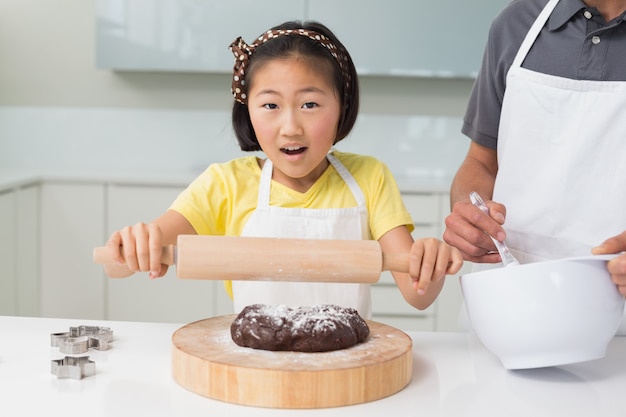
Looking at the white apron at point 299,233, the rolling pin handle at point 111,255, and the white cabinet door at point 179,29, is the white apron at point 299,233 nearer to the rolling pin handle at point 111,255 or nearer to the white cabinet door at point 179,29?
the rolling pin handle at point 111,255

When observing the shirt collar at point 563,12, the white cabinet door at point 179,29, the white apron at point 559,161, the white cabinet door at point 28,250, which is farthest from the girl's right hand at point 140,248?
the white cabinet door at point 179,29

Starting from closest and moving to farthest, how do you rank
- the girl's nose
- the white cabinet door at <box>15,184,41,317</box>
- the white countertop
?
the white countertop < the girl's nose < the white cabinet door at <box>15,184,41,317</box>

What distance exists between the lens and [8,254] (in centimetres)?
318

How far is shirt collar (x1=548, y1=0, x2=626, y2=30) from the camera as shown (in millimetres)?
1515

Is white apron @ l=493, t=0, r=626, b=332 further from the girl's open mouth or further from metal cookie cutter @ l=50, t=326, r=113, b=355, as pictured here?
metal cookie cutter @ l=50, t=326, r=113, b=355

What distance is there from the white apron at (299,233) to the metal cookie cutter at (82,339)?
1.13 ft

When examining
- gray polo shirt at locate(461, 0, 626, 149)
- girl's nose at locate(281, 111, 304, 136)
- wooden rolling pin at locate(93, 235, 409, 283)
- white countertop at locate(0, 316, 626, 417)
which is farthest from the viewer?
gray polo shirt at locate(461, 0, 626, 149)

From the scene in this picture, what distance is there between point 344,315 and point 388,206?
50 cm

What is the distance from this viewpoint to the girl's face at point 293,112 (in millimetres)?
1412

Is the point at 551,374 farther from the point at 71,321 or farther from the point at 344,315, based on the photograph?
the point at 71,321

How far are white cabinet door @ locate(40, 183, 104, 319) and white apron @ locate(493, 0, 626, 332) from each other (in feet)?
7.00

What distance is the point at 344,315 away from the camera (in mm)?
1101

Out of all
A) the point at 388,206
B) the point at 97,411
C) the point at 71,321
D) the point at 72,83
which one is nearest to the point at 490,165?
the point at 388,206

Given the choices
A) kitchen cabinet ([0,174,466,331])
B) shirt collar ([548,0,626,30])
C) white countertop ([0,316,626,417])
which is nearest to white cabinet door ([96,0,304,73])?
kitchen cabinet ([0,174,466,331])
